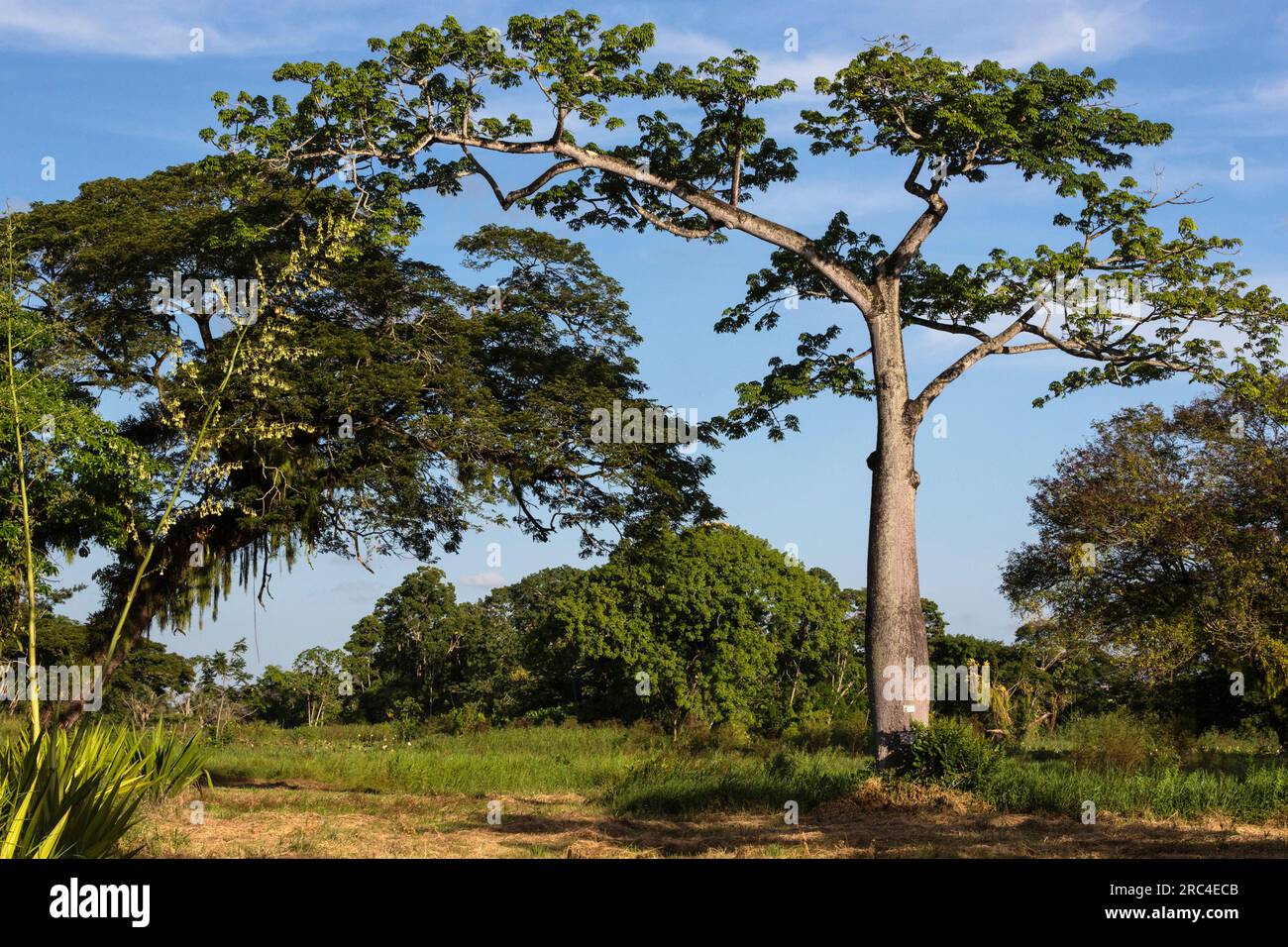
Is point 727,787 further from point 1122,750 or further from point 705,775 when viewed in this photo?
point 1122,750

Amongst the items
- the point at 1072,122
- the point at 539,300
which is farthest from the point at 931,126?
the point at 539,300

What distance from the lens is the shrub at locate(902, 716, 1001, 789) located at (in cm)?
1452

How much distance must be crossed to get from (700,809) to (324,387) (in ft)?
31.7

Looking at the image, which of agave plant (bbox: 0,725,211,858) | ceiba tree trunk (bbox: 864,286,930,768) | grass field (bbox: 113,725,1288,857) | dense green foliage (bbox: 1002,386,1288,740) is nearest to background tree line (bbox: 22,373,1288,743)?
dense green foliage (bbox: 1002,386,1288,740)

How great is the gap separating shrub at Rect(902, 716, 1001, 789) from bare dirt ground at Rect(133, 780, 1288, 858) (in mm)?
380

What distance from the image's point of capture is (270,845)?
1159 centimetres

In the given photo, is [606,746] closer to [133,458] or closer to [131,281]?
[133,458]

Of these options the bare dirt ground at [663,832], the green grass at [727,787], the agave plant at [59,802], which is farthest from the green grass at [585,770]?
the agave plant at [59,802]

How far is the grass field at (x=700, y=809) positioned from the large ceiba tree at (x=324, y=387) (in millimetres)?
4060

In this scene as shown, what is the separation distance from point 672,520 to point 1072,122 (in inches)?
348

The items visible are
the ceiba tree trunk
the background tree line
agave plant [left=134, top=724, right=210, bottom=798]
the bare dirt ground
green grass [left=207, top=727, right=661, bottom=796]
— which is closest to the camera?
the bare dirt ground

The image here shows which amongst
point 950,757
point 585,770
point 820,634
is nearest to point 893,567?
point 950,757

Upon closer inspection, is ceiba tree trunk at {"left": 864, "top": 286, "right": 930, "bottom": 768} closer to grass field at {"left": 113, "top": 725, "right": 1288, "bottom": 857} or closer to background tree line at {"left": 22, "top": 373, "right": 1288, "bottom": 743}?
grass field at {"left": 113, "top": 725, "right": 1288, "bottom": 857}
